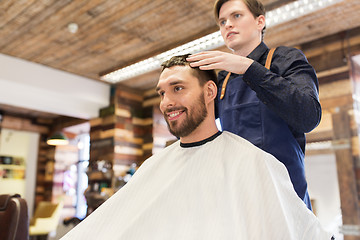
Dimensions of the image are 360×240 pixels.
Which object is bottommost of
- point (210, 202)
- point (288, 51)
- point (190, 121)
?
point (210, 202)

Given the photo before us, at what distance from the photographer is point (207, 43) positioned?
4.46 m

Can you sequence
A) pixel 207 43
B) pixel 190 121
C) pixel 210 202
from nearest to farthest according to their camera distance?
pixel 210 202 → pixel 190 121 → pixel 207 43

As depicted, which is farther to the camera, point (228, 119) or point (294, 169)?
point (228, 119)

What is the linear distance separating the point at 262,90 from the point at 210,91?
248 millimetres

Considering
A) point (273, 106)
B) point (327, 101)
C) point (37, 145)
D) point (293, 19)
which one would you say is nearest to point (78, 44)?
point (293, 19)

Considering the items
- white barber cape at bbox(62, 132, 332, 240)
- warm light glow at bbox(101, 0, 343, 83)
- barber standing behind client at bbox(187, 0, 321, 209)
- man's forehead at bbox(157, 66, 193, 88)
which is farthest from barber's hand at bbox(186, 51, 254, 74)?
warm light glow at bbox(101, 0, 343, 83)

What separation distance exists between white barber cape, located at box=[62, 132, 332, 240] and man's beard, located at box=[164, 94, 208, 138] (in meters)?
0.07

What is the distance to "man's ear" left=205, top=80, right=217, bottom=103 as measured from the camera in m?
1.25

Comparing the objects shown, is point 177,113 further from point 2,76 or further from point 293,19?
point 2,76

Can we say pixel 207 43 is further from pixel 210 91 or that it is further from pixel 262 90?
pixel 262 90

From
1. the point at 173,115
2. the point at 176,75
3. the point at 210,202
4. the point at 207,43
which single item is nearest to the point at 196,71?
the point at 176,75

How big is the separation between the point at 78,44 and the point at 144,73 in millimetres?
1323

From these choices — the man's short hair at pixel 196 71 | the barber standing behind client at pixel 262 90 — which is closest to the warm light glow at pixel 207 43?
the barber standing behind client at pixel 262 90

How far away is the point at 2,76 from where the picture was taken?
4957 mm
